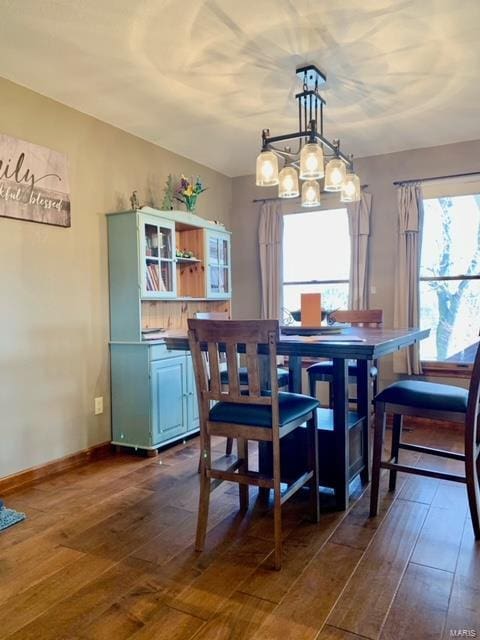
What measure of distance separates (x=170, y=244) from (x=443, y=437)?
267cm

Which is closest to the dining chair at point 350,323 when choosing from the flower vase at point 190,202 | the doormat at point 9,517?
the flower vase at point 190,202

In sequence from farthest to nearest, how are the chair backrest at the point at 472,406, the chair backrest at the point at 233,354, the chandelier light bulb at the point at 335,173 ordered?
the chandelier light bulb at the point at 335,173 → the chair backrest at the point at 472,406 → the chair backrest at the point at 233,354

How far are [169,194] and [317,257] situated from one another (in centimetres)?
167

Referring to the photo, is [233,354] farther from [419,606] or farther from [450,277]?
[450,277]

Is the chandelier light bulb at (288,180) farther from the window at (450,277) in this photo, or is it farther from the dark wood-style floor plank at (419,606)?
the dark wood-style floor plank at (419,606)

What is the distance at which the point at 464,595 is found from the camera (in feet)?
5.56

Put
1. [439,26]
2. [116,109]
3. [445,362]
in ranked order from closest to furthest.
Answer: [439,26] < [116,109] < [445,362]

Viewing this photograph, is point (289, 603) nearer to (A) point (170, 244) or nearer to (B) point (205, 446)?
(B) point (205, 446)

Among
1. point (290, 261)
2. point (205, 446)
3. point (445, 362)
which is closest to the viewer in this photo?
point (205, 446)

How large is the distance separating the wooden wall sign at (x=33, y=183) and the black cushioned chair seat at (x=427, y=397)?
7.64 ft

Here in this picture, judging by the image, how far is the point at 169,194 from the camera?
3.88 m

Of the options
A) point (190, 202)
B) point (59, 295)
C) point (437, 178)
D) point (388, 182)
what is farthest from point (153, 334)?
point (437, 178)

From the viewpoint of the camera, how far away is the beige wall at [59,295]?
2811 millimetres

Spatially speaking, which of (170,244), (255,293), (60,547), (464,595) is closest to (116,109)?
(170,244)
